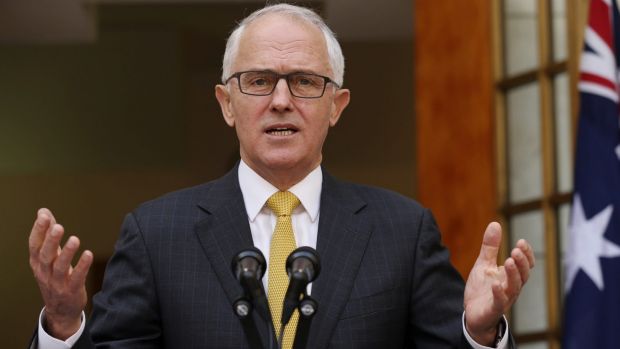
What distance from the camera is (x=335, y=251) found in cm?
225

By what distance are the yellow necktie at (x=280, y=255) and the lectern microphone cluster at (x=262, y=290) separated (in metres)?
0.25

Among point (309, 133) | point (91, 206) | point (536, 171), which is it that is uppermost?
point (309, 133)

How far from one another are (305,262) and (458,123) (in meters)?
2.39

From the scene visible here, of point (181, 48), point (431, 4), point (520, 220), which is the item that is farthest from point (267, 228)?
point (181, 48)

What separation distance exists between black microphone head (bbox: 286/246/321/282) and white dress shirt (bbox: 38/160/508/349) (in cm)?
41

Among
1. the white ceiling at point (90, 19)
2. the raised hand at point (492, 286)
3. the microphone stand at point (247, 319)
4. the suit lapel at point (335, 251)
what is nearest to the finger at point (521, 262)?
the raised hand at point (492, 286)

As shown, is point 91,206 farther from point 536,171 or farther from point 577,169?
point 577,169

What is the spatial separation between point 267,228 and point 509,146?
191 cm

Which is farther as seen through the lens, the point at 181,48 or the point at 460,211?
the point at 181,48

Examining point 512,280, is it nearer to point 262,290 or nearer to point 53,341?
point 262,290

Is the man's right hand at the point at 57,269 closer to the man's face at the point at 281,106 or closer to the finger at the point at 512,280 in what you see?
the man's face at the point at 281,106

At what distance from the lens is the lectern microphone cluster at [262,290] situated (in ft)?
5.94

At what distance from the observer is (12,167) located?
7.84m

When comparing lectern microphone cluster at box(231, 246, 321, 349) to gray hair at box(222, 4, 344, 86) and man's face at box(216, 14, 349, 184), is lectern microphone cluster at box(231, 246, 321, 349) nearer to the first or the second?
man's face at box(216, 14, 349, 184)
